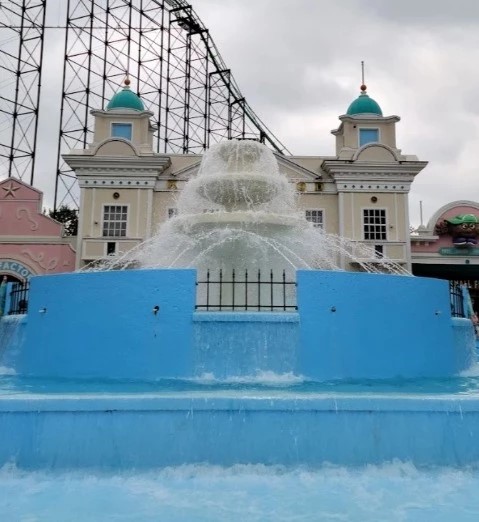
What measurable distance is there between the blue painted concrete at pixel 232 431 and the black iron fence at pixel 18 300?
18.7 feet

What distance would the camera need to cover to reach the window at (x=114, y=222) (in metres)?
24.1

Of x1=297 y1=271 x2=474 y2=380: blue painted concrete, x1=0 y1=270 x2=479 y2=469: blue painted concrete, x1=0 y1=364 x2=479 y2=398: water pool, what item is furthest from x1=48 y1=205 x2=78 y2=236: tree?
x1=297 y1=271 x2=474 y2=380: blue painted concrete

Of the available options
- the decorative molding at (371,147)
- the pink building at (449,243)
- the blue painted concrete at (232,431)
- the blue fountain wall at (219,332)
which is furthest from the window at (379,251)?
the blue painted concrete at (232,431)

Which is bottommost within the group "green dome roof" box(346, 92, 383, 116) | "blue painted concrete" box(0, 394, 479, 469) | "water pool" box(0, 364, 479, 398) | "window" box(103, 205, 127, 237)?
"blue painted concrete" box(0, 394, 479, 469)

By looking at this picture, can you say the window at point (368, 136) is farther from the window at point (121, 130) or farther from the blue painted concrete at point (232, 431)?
the blue painted concrete at point (232, 431)

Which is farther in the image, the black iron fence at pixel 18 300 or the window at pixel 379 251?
the window at pixel 379 251

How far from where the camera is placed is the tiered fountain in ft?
14.6

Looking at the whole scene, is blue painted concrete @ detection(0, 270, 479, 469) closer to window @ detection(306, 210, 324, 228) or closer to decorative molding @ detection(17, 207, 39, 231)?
window @ detection(306, 210, 324, 228)

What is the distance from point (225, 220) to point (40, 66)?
76.3 feet

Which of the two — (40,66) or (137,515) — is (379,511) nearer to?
(137,515)

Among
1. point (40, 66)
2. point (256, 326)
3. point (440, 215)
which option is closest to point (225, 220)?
point (256, 326)

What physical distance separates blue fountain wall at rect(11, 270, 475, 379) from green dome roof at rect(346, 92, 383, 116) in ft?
63.7

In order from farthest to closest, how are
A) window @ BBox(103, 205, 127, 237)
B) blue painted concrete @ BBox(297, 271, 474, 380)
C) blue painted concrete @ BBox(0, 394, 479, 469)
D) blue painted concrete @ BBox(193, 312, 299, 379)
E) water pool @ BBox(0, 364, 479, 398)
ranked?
window @ BBox(103, 205, 127, 237) → blue painted concrete @ BBox(297, 271, 474, 380) → blue painted concrete @ BBox(193, 312, 299, 379) → water pool @ BBox(0, 364, 479, 398) → blue painted concrete @ BBox(0, 394, 479, 469)

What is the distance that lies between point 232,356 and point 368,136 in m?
20.2
